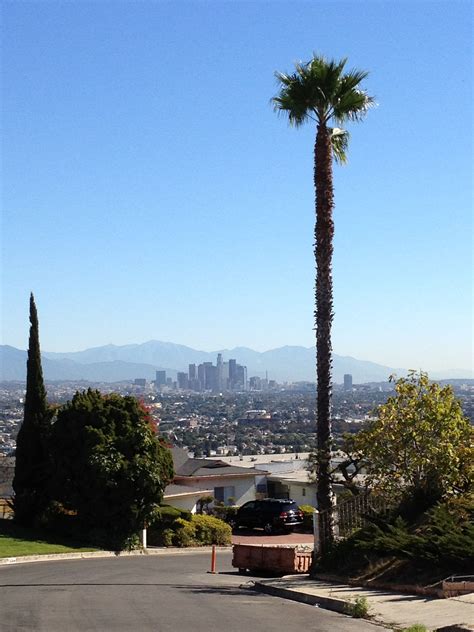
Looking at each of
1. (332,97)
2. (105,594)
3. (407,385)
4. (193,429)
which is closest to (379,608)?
(105,594)

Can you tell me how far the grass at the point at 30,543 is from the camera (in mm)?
30094

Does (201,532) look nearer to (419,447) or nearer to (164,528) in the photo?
(164,528)

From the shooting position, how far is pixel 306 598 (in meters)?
18.4

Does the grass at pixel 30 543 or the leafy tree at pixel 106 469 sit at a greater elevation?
the leafy tree at pixel 106 469

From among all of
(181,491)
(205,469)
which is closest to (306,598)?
(181,491)

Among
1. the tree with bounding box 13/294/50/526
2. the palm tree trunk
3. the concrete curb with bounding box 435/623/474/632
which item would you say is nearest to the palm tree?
the palm tree trunk

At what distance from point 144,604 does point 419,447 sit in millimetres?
8256

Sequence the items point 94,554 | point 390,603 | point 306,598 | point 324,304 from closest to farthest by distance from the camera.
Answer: point 390,603
point 306,598
point 324,304
point 94,554

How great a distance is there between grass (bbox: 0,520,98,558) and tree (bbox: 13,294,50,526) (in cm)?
88

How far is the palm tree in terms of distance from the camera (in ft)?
78.0

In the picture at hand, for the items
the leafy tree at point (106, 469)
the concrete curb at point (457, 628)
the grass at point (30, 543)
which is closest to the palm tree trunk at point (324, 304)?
the concrete curb at point (457, 628)

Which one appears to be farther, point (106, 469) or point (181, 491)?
point (181, 491)

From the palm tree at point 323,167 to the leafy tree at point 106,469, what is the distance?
12241 mm

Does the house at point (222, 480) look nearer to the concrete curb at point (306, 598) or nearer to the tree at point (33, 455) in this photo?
the tree at point (33, 455)
